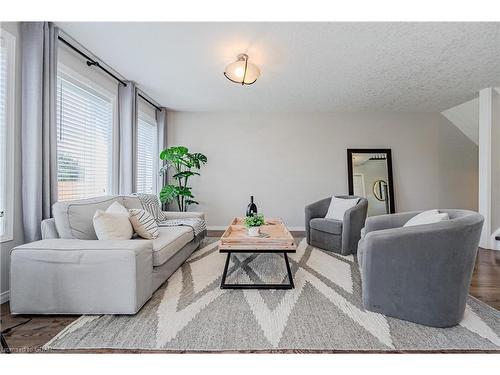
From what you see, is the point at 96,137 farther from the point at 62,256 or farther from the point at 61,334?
the point at 61,334

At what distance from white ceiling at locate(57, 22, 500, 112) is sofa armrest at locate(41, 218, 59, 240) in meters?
1.89

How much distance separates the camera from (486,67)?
319cm

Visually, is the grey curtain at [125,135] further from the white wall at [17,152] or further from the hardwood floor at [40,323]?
the hardwood floor at [40,323]

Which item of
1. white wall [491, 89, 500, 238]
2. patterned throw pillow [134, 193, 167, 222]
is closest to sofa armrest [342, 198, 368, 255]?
white wall [491, 89, 500, 238]

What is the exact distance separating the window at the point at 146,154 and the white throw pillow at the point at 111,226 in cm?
221

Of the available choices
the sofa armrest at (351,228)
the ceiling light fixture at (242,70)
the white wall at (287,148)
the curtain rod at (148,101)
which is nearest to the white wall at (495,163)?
the white wall at (287,148)

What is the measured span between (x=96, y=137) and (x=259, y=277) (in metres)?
2.80

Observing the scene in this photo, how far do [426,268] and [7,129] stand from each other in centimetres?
343

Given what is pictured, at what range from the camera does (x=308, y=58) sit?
299cm

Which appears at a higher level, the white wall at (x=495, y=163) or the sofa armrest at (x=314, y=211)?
the white wall at (x=495, y=163)

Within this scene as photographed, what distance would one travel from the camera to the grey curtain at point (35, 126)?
2.20 metres

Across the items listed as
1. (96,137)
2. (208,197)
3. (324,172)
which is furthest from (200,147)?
(324,172)

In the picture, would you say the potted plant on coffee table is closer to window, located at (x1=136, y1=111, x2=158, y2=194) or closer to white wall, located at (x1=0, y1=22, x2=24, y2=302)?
white wall, located at (x1=0, y1=22, x2=24, y2=302)

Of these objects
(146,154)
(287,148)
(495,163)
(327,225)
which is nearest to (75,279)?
(327,225)
